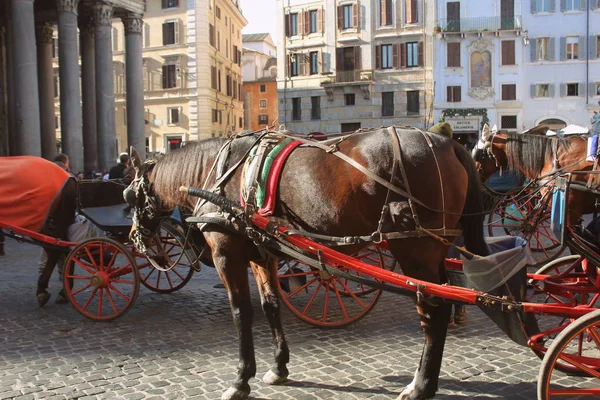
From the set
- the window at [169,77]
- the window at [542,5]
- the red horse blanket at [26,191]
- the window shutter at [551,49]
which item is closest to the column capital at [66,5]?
the red horse blanket at [26,191]

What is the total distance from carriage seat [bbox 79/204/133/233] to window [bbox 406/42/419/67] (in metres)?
30.4

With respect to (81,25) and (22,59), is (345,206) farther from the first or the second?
(81,25)

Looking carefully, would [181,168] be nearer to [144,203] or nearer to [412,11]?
[144,203]

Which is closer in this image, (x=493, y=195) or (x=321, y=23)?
(x=493, y=195)

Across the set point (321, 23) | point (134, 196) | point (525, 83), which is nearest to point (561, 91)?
point (525, 83)

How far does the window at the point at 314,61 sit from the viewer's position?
37.8m

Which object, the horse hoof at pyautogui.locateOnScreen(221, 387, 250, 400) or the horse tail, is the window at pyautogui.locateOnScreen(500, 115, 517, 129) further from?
the horse hoof at pyautogui.locateOnScreen(221, 387, 250, 400)

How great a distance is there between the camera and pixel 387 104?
120 ft

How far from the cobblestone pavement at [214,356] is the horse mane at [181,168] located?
4.39ft

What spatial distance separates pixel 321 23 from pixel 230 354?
114 feet

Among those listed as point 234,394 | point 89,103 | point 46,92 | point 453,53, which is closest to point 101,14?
point 89,103

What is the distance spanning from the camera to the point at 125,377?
4551 mm

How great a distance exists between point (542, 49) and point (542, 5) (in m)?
2.39

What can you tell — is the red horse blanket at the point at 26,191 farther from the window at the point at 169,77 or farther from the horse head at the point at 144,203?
the window at the point at 169,77
